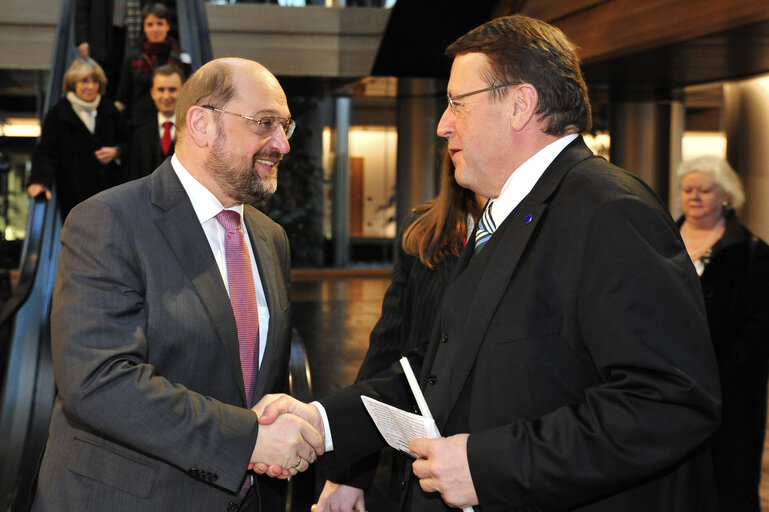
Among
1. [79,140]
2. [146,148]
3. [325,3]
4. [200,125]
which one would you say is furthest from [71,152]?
[325,3]

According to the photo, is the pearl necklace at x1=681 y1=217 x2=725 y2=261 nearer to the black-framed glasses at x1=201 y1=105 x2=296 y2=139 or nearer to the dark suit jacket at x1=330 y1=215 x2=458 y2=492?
the dark suit jacket at x1=330 y1=215 x2=458 y2=492

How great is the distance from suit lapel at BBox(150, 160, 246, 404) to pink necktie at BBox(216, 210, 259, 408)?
0.25 ft

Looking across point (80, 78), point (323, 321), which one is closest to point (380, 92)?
point (323, 321)

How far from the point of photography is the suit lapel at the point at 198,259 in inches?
88.5

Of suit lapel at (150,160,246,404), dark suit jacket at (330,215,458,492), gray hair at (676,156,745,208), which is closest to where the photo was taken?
suit lapel at (150,160,246,404)

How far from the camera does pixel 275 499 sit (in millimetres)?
2607

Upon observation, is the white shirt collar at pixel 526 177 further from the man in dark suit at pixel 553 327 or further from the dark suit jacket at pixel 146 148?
the dark suit jacket at pixel 146 148

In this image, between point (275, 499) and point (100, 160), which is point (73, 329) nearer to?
point (275, 499)

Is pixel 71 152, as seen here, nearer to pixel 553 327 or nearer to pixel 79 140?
pixel 79 140

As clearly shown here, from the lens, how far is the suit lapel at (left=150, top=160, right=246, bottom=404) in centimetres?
225

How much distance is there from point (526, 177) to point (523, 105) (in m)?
0.17

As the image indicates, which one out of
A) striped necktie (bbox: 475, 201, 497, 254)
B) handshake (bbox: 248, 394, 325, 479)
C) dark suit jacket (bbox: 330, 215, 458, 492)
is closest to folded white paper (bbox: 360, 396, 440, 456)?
handshake (bbox: 248, 394, 325, 479)

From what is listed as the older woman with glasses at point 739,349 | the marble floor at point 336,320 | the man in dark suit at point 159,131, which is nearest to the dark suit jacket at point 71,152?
the man in dark suit at point 159,131

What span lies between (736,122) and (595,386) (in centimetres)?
821
